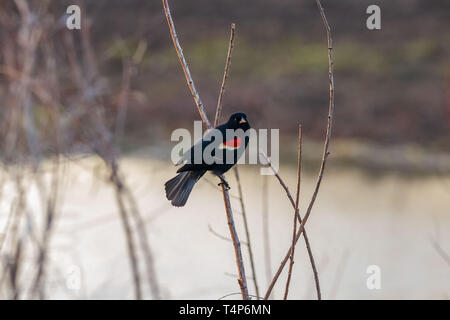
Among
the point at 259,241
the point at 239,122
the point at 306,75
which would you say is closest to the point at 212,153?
the point at 239,122

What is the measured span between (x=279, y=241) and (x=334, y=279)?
0.87 m

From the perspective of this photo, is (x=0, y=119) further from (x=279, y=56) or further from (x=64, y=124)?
(x=279, y=56)

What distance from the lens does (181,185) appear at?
4.75ft

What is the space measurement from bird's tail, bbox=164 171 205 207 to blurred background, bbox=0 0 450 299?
0.80 feet

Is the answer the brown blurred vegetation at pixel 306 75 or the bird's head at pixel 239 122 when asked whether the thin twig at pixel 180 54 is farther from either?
the brown blurred vegetation at pixel 306 75

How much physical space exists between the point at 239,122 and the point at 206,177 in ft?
1.90

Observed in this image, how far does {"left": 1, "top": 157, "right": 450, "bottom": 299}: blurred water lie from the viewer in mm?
5590

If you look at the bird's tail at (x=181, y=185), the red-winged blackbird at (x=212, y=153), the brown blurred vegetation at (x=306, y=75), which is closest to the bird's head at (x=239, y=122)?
the red-winged blackbird at (x=212, y=153)

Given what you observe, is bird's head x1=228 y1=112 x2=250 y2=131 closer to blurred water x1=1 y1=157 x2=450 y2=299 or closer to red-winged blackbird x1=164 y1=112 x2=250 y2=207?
red-winged blackbird x1=164 y1=112 x2=250 y2=207

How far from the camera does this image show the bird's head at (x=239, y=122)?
4.70 ft

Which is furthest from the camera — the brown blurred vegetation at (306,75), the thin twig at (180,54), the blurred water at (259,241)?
the brown blurred vegetation at (306,75)

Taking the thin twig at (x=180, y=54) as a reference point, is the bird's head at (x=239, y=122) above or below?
below
